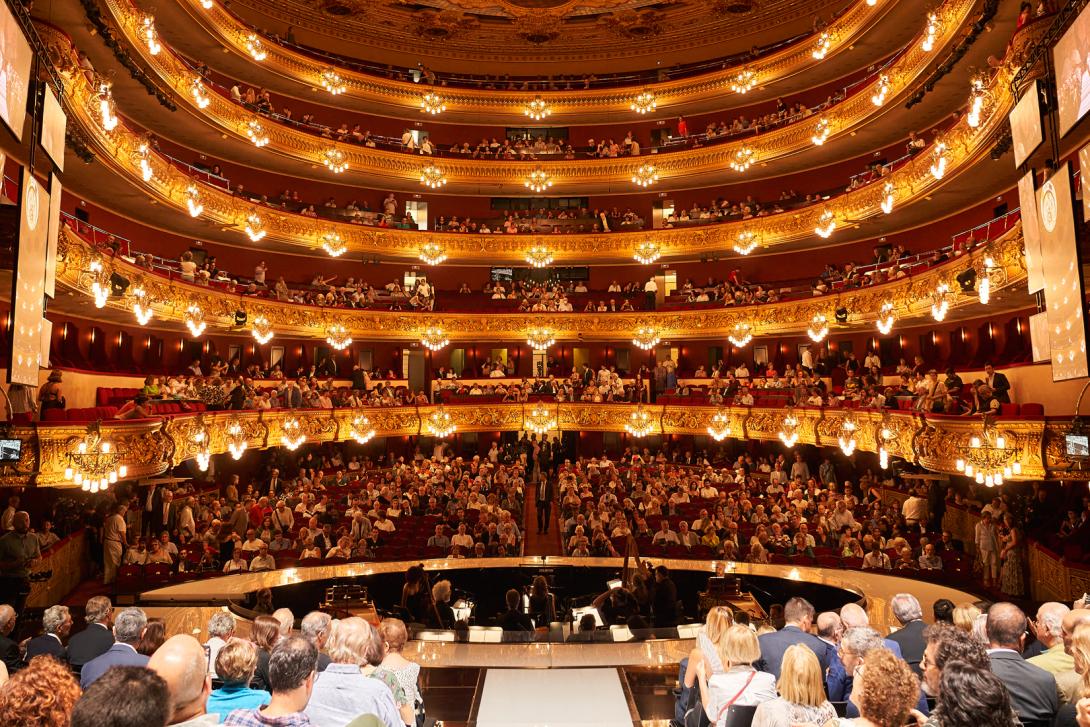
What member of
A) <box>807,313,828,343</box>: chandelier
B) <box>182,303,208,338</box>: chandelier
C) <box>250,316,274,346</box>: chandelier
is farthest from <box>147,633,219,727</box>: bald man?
<box>807,313,828,343</box>: chandelier

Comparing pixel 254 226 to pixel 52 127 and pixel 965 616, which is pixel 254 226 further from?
pixel 965 616

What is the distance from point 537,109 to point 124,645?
99.8 feet

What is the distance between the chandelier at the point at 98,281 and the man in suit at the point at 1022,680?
13896 mm

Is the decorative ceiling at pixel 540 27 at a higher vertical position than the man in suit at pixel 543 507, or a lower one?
higher

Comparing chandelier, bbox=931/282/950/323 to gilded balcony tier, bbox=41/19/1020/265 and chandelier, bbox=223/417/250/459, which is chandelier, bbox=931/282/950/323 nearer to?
gilded balcony tier, bbox=41/19/1020/265

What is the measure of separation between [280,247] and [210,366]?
21.6 ft

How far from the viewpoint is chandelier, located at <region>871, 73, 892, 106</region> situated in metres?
21.0

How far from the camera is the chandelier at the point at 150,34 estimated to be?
17062mm

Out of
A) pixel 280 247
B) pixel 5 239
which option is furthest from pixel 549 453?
pixel 5 239

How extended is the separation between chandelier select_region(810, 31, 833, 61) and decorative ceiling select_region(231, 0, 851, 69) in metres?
4.19

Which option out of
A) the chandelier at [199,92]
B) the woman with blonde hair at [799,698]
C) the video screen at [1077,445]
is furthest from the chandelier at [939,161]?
the chandelier at [199,92]

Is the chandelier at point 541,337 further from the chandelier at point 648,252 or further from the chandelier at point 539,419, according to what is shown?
the chandelier at point 648,252

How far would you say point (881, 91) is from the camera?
21266mm

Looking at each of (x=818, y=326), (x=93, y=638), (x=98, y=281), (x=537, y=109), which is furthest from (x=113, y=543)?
(x=537, y=109)
